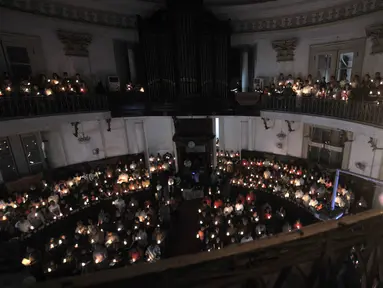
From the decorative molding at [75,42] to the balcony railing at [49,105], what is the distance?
111 inches

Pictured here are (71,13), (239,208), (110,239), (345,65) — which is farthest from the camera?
(71,13)

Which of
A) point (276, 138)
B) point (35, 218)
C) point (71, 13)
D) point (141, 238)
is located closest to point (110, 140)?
point (35, 218)

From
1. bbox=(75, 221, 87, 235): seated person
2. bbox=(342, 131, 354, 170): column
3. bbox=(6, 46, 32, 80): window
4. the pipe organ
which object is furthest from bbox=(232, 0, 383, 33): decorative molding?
Answer: bbox=(75, 221, 87, 235): seated person

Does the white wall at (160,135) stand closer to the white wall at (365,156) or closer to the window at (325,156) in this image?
the window at (325,156)

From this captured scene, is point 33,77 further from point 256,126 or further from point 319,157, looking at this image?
point 319,157

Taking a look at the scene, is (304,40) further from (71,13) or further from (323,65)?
(71,13)

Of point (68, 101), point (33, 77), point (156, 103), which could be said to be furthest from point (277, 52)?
point (33, 77)

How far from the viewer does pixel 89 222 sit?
1112 cm

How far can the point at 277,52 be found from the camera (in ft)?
49.1

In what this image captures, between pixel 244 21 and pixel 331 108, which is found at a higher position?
pixel 244 21

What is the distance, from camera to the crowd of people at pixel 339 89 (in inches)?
399

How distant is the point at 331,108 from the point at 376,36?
3834 mm

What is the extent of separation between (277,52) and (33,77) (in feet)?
46.0

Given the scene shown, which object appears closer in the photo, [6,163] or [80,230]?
[80,230]
